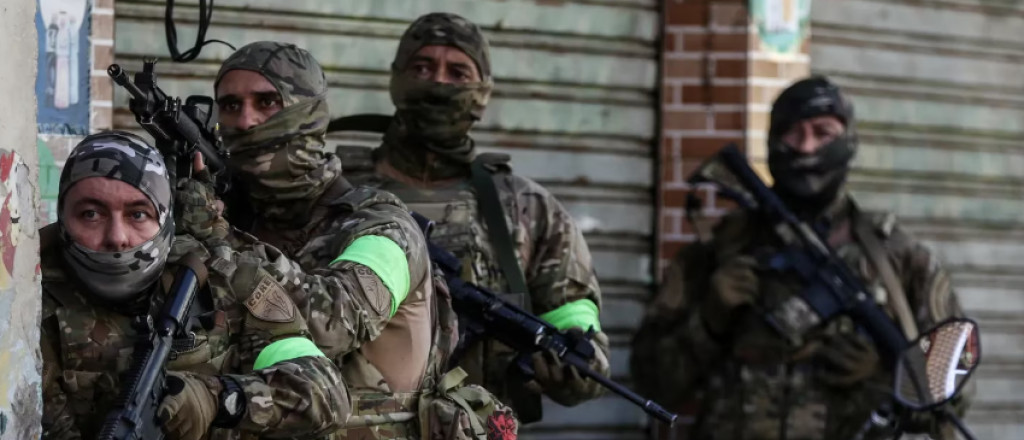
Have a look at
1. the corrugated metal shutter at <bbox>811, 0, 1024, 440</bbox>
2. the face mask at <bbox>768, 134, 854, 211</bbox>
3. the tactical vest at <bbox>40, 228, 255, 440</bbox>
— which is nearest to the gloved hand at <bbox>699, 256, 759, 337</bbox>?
the face mask at <bbox>768, 134, 854, 211</bbox>

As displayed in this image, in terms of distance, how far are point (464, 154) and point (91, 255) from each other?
6.47ft

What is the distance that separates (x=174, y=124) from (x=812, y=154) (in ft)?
9.81

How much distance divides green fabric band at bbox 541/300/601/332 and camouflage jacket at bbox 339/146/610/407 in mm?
18

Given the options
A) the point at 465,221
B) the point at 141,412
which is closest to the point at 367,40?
the point at 465,221

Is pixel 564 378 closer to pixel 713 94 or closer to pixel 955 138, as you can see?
pixel 713 94

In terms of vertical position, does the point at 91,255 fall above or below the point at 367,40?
below

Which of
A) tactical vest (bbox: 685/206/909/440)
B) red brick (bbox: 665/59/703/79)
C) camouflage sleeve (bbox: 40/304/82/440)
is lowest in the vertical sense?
tactical vest (bbox: 685/206/909/440)

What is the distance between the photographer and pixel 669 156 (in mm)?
6434

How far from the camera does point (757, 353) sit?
19.3 feet

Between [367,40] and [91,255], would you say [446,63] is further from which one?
[91,255]

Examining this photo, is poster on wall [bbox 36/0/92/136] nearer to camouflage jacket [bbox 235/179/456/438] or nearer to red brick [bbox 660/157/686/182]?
camouflage jacket [bbox 235/179/456/438]

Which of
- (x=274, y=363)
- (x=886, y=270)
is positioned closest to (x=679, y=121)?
(x=886, y=270)

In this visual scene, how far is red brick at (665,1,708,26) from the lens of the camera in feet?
21.0

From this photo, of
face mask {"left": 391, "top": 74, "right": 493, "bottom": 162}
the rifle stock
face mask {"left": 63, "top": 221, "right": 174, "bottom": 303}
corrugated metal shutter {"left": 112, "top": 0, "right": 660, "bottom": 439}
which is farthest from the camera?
corrugated metal shutter {"left": 112, "top": 0, "right": 660, "bottom": 439}
